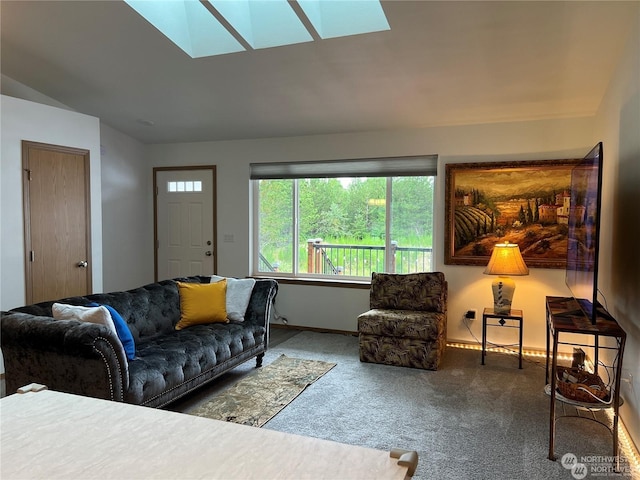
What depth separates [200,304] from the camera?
3809 mm

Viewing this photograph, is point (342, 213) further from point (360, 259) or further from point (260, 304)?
point (260, 304)

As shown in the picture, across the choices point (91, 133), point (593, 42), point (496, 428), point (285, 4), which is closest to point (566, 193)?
point (593, 42)

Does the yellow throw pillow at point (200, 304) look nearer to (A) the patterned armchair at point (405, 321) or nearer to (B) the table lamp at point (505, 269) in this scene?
(A) the patterned armchair at point (405, 321)

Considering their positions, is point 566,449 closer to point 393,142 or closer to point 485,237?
point 485,237

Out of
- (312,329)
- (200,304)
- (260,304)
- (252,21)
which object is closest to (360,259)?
(312,329)

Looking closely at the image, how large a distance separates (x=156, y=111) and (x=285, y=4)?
2.21m

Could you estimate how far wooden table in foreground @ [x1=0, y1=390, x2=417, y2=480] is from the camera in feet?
2.95

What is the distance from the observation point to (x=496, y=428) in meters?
2.87

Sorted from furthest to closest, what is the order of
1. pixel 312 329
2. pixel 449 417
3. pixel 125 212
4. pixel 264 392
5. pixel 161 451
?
pixel 125 212 → pixel 312 329 → pixel 264 392 → pixel 449 417 → pixel 161 451

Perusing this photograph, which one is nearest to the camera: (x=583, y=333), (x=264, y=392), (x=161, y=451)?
(x=161, y=451)

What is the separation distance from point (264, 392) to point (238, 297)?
924 mm

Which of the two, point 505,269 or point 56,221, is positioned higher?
point 56,221

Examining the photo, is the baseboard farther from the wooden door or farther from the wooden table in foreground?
the wooden table in foreground

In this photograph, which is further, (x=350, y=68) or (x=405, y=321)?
(x=405, y=321)
